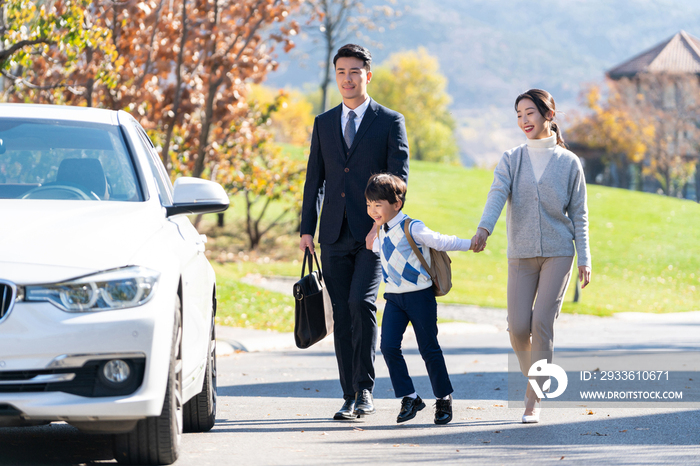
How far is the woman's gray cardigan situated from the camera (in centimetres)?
590

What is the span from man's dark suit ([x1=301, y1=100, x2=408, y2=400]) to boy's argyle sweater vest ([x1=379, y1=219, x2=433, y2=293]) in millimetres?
236

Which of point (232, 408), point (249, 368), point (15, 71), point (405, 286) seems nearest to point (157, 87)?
point (15, 71)

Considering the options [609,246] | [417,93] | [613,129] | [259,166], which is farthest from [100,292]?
[417,93]

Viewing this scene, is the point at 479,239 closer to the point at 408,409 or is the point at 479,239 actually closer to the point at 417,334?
the point at 417,334

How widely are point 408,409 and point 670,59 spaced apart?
246 feet

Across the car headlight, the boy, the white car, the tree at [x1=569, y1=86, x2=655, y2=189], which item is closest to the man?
the boy

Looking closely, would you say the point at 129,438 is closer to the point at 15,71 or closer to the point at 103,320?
the point at 103,320

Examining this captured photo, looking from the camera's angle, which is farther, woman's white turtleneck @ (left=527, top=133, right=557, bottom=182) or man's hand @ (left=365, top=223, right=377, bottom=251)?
woman's white turtleneck @ (left=527, top=133, right=557, bottom=182)

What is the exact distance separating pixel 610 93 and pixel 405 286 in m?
63.0

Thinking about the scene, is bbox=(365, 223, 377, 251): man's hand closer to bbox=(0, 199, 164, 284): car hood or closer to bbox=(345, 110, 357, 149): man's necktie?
bbox=(345, 110, 357, 149): man's necktie

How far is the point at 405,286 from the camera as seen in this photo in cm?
575

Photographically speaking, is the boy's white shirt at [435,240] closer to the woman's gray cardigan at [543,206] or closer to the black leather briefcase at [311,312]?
the woman's gray cardigan at [543,206]

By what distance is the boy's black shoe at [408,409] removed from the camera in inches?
232

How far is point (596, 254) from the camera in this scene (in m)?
32.0
